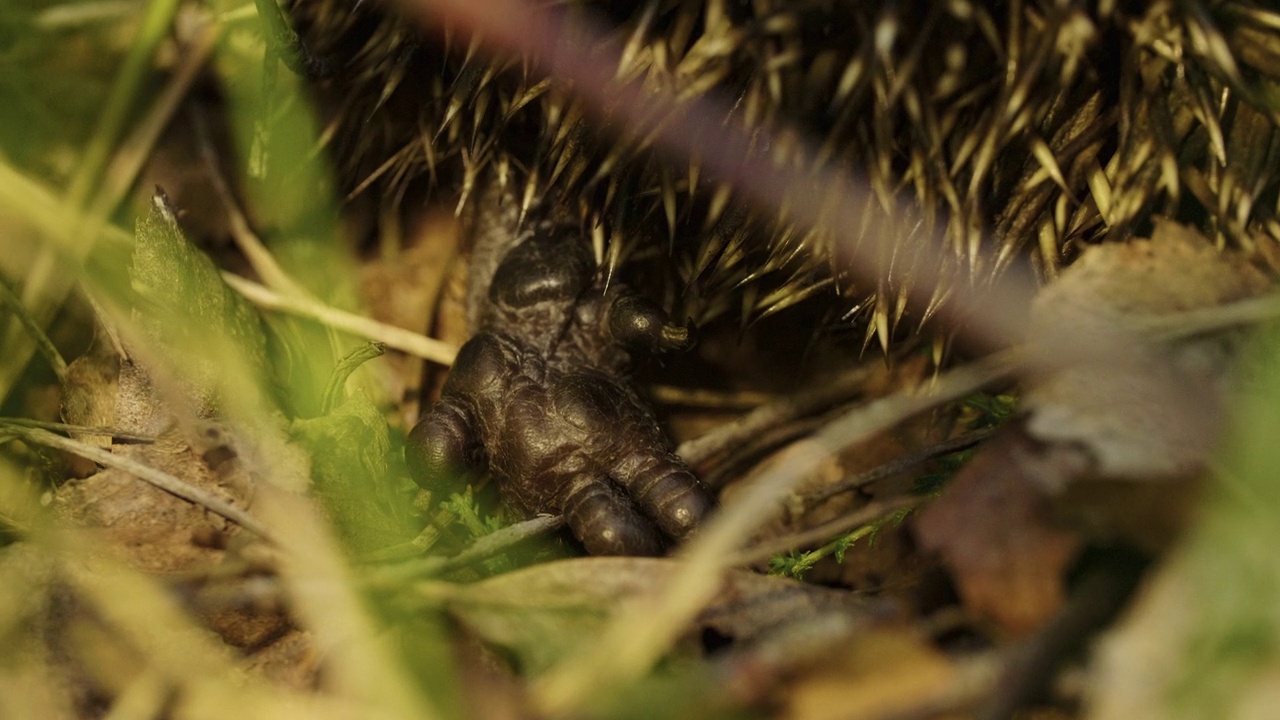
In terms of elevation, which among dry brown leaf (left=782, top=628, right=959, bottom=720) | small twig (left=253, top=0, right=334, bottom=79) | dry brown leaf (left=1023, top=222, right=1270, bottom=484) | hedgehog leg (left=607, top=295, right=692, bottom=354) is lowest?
dry brown leaf (left=782, top=628, right=959, bottom=720)

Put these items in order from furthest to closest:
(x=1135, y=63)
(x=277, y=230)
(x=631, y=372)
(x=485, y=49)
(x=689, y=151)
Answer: (x=277, y=230) → (x=631, y=372) → (x=485, y=49) → (x=689, y=151) → (x=1135, y=63)

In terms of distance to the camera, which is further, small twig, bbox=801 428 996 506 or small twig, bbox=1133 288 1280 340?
small twig, bbox=801 428 996 506

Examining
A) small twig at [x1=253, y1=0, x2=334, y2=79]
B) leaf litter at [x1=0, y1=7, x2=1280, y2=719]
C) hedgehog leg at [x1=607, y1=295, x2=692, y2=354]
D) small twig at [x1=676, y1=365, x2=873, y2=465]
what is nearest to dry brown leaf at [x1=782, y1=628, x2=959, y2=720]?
leaf litter at [x1=0, y1=7, x2=1280, y2=719]

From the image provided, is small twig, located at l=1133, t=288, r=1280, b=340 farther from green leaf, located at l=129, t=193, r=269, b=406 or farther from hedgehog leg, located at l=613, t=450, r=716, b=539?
green leaf, located at l=129, t=193, r=269, b=406

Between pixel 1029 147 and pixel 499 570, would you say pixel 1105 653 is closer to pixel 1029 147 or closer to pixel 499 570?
pixel 1029 147

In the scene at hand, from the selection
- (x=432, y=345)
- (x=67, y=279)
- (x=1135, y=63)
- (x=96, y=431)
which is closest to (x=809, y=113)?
(x=1135, y=63)

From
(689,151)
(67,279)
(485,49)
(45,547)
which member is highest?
(485,49)

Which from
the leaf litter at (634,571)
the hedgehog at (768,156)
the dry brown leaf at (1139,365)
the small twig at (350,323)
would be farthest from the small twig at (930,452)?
the small twig at (350,323)

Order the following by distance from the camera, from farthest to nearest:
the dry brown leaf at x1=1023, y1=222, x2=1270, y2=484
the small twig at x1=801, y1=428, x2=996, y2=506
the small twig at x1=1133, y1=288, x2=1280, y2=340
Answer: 1. the small twig at x1=801, y1=428, x2=996, y2=506
2. the small twig at x1=1133, y1=288, x2=1280, y2=340
3. the dry brown leaf at x1=1023, y1=222, x2=1270, y2=484
